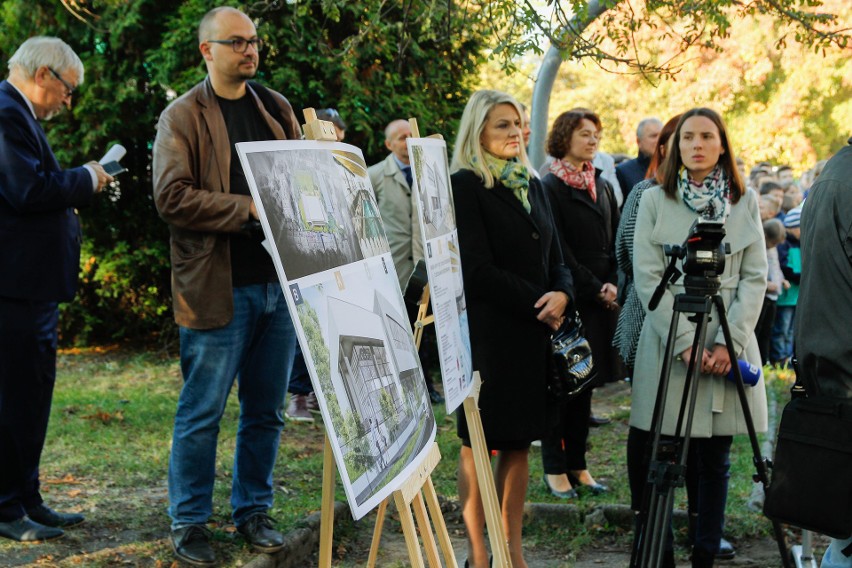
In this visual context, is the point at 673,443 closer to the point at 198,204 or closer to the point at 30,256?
the point at 198,204

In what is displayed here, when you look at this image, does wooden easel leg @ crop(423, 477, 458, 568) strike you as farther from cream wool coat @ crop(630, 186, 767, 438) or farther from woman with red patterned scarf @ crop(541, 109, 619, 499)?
woman with red patterned scarf @ crop(541, 109, 619, 499)

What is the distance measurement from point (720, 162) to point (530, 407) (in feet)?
4.97

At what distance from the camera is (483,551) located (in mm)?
4348

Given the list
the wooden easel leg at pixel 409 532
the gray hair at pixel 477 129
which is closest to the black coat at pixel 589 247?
the gray hair at pixel 477 129

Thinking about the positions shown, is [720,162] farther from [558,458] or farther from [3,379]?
[3,379]

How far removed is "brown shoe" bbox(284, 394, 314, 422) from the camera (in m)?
7.66

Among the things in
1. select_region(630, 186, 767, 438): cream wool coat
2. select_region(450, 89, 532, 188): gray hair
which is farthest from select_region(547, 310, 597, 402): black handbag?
select_region(450, 89, 532, 188): gray hair

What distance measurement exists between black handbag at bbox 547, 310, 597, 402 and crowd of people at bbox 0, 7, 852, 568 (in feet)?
0.17

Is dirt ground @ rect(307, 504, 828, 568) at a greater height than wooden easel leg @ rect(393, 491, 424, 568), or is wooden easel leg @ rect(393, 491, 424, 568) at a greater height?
wooden easel leg @ rect(393, 491, 424, 568)

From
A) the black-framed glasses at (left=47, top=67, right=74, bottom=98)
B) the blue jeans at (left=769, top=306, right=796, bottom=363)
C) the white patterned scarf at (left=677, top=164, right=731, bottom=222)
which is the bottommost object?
the blue jeans at (left=769, top=306, right=796, bottom=363)

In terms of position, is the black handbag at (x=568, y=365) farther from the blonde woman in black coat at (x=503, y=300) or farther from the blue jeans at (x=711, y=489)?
the blue jeans at (x=711, y=489)

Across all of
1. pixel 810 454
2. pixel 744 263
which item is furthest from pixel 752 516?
pixel 810 454

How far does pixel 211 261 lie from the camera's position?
13.9 feet

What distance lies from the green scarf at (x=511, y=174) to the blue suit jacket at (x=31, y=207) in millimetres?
1891
